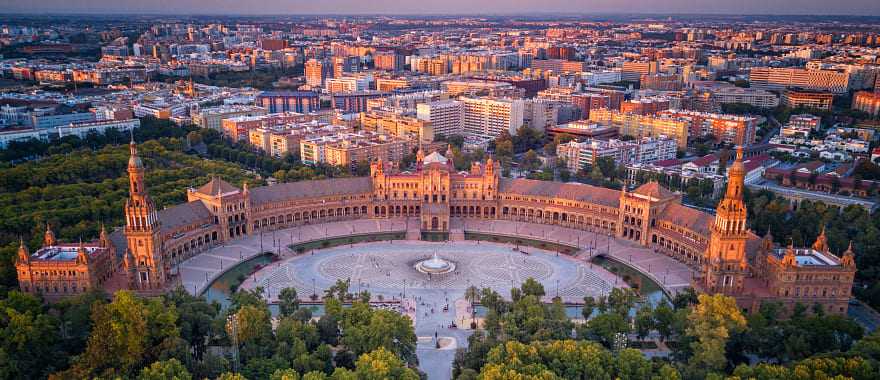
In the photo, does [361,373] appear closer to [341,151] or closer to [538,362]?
[538,362]

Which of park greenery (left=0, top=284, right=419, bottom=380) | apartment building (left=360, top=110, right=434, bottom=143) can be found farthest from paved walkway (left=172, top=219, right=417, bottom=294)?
apartment building (left=360, top=110, right=434, bottom=143)

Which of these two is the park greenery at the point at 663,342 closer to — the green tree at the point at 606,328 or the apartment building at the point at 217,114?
the green tree at the point at 606,328

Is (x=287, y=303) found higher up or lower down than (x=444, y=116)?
lower down

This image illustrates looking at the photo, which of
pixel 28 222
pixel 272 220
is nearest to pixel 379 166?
pixel 272 220

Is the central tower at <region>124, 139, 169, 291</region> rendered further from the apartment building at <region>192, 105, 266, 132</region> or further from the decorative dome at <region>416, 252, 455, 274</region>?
the apartment building at <region>192, 105, 266, 132</region>

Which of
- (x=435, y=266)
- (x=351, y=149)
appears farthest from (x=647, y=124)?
(x=435, y=266)

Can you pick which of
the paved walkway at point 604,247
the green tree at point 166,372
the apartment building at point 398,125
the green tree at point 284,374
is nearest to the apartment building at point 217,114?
the apartment building at point 398,125

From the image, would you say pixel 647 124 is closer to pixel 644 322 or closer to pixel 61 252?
pixel 644 322
